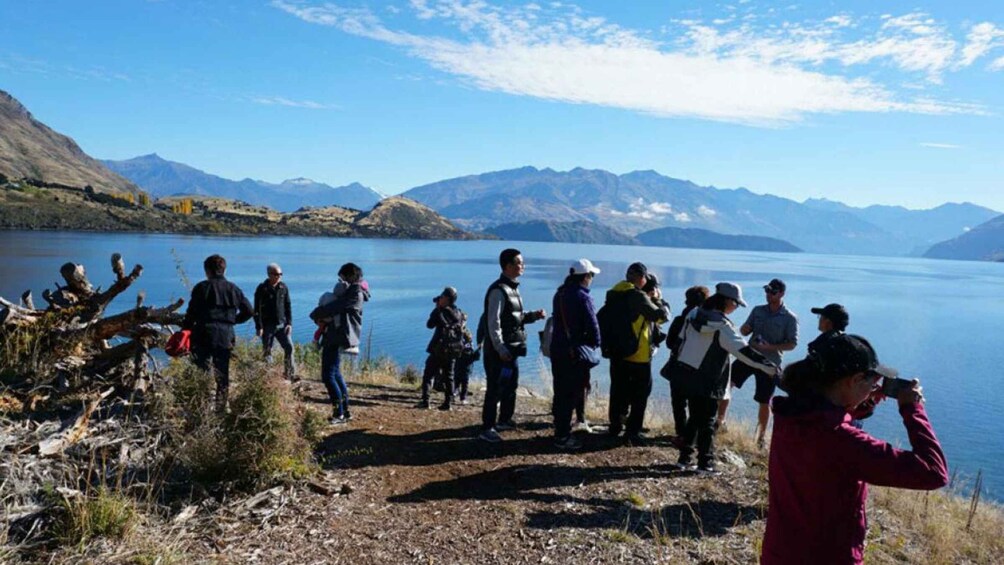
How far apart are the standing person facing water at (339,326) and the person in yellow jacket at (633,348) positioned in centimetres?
289

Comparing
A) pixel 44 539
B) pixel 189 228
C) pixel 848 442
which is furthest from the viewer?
pixel 189 228

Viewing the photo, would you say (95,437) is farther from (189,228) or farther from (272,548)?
(189,228)

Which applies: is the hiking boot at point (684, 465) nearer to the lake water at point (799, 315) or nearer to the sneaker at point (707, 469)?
the sneaker at point (707, 469)

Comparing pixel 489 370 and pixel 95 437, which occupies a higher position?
pixel 489 370

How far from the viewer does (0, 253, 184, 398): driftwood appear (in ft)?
21.7

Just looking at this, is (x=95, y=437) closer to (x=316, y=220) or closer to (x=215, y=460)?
(x=215, y=460)

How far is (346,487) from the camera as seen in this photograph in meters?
5.46

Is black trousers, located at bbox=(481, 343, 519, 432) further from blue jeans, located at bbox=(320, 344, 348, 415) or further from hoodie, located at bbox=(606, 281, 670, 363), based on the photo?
blue jeans, located at bbox=(320, 344, 348, 415)

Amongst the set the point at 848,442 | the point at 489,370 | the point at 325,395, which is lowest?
the point at 325,395

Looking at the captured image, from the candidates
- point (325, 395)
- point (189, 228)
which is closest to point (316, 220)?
point (189, 228)

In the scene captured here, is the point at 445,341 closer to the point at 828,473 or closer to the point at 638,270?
the point at 638,270

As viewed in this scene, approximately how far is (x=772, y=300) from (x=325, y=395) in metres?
6.19

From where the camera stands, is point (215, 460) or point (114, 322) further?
point (114, 322)

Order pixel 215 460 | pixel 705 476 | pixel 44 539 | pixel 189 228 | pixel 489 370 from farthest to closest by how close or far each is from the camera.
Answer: pixel 189 228 → pixel 489 370 → pixel 705 476 → pixel 215 460 → pixel 44 539
